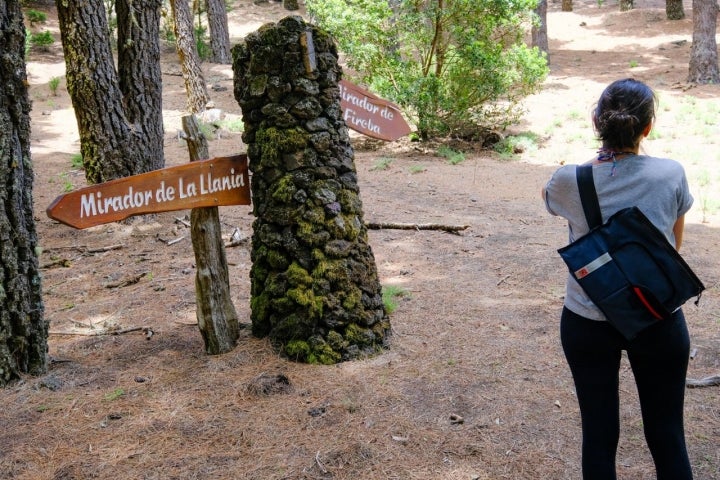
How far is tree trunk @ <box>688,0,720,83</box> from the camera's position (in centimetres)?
1516

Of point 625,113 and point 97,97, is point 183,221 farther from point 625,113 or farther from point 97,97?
point 625,113

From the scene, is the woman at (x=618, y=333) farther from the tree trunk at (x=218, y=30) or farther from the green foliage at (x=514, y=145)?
the tree trunk at (x=218, y=30)

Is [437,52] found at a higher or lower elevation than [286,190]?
higher

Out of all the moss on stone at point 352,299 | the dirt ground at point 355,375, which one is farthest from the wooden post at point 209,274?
the moss on stone at point 352,299

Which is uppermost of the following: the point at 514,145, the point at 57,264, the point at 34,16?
the point at 34,16

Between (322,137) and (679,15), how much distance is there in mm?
21129

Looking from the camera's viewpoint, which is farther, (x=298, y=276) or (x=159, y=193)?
(x=298, y=276)

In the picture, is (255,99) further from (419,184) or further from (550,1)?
(550,1)

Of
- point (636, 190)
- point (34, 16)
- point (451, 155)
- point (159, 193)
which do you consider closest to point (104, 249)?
point (159, 193)

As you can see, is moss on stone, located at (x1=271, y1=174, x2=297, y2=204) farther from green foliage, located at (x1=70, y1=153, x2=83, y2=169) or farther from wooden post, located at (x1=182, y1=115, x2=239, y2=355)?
green foliage, located at (x1=70, y1=153, x2=83, y2=169)

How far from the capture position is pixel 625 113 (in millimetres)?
2248

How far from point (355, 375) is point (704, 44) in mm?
14857

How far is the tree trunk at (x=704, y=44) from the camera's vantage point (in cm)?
1516

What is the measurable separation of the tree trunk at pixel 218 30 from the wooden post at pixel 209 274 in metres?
14.1
